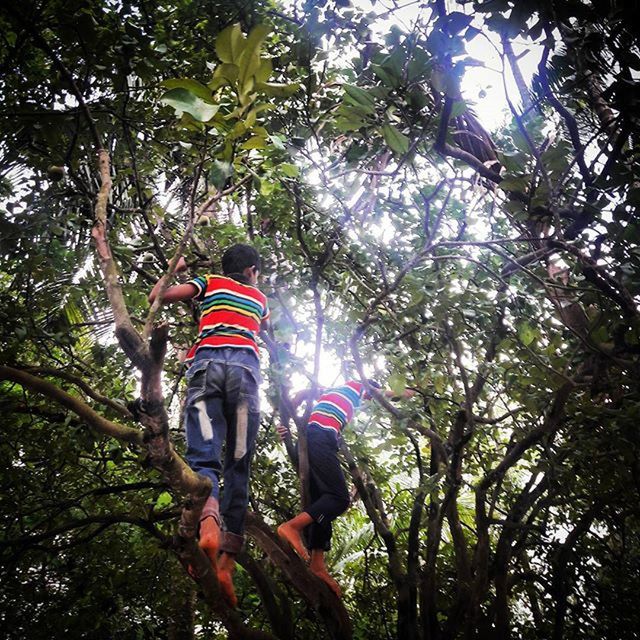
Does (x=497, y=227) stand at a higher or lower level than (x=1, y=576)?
higher

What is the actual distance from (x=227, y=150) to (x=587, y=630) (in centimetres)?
473

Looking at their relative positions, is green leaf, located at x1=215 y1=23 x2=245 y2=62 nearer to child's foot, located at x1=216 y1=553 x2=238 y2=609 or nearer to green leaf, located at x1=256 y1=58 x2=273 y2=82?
green leaf, located at x1=256 y1=58 x2=273 y2=82

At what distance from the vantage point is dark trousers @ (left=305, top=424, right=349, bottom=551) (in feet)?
9.83

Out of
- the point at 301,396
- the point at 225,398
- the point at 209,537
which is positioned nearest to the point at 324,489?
the point at 301,396

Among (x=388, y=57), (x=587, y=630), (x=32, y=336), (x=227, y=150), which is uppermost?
(x=32, y=336)

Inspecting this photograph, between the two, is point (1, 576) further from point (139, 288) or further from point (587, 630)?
point (587, 630)

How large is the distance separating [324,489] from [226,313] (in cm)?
143

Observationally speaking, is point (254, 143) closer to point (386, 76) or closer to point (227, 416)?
point (386, 76)

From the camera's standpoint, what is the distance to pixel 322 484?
10.1 ft

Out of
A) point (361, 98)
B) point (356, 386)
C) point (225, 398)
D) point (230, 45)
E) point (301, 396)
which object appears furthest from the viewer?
point (356, 386)

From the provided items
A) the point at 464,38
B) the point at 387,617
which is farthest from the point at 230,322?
the point at 387,617

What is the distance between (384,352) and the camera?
2881 millimetres

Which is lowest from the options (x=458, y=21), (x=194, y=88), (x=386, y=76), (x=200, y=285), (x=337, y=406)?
(x=194, y=88)

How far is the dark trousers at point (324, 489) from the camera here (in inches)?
118
